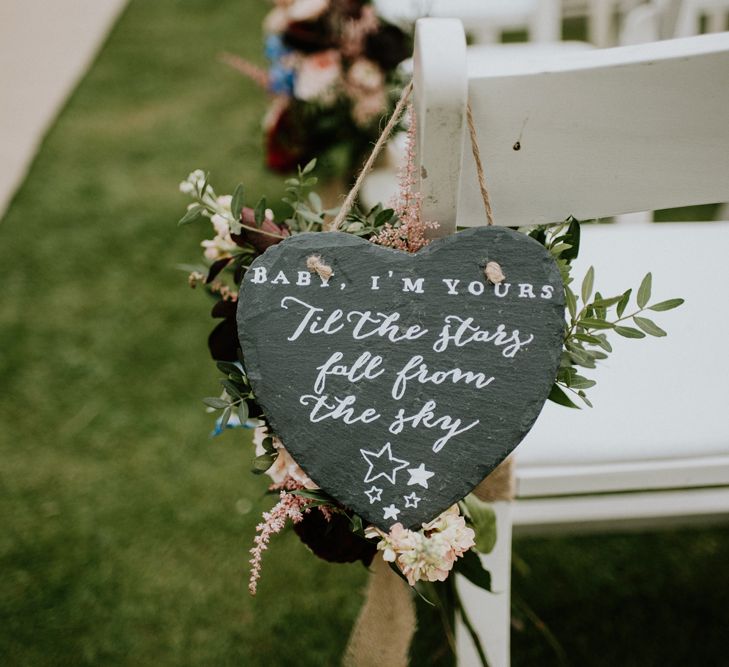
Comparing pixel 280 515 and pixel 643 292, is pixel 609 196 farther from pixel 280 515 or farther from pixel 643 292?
pixel 280 515

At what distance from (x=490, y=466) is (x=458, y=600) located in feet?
1.22

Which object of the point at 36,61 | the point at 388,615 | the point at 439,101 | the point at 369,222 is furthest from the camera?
the point at 36,61

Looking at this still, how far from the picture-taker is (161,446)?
1864 mm

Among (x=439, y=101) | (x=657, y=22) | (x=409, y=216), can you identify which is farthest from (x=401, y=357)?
(x=657, y=22)

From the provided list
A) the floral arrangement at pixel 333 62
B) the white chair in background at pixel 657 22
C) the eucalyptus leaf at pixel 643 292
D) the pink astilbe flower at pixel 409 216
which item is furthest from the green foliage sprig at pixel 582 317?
the floral arrangement at pixel 333 62

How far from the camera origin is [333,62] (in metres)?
1.96

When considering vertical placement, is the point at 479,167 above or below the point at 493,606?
above

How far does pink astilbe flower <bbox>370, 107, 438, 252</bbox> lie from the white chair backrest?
0.7 inches

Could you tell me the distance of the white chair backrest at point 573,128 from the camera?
0.65 metres

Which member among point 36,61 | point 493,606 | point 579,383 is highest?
point 579,383

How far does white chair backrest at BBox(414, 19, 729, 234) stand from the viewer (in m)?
0.65

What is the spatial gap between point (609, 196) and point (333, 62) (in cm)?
136

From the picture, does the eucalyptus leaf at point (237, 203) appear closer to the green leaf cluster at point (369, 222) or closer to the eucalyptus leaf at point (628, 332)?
the green leaf cluster at point (369, 222)

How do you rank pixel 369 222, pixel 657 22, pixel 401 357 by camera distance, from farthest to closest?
pixel 657 22 → pixel 369 222 → pixel 401 357
